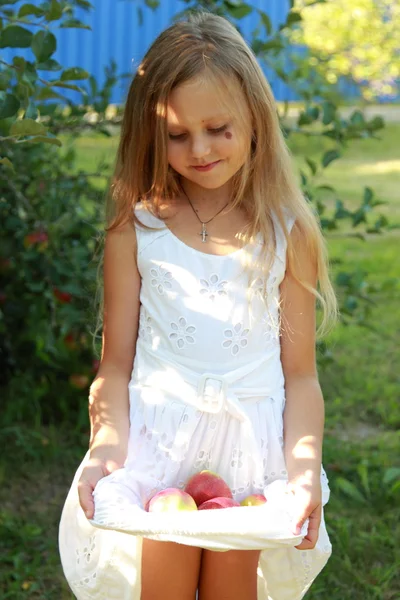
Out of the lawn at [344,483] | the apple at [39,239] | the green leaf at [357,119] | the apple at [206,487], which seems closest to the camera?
the apple at [206,487]

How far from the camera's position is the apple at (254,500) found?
1.84 m

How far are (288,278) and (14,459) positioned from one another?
4.42ft

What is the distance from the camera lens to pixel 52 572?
2439mm

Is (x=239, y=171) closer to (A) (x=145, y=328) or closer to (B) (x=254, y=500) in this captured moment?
(A) (x=145, y=328)

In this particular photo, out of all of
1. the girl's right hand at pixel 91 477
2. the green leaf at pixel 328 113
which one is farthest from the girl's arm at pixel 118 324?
the green leaf at pixel 328 113

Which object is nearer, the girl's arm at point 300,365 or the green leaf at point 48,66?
the girl's arm at point 300,365

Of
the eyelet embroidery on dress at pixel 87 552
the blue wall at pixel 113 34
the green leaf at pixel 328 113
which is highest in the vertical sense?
the green leaf at pixel 328 113

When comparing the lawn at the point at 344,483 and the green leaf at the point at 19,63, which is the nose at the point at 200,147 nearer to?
the green leaf at the point at 19,63

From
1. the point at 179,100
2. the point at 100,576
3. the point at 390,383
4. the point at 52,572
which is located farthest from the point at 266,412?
the point at 390,383

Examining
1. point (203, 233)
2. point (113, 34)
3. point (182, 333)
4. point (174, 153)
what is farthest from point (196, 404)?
point (113, 34)

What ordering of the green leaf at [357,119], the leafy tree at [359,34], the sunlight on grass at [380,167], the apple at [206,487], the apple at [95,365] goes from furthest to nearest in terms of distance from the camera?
the leafy tree at [359,34] → the sunlight on grass at [380,167] → the apple at [95,365] → the green leaf at [357,119] → the apple at [206,487]

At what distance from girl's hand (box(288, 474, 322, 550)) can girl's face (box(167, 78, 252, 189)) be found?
614mm

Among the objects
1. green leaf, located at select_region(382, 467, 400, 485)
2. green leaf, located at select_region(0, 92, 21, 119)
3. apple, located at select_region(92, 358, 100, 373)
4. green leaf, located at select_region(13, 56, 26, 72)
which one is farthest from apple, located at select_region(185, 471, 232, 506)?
apple, located at select_region(92, 358, 100, 373)

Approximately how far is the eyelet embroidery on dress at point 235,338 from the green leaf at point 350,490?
978 millimetres
